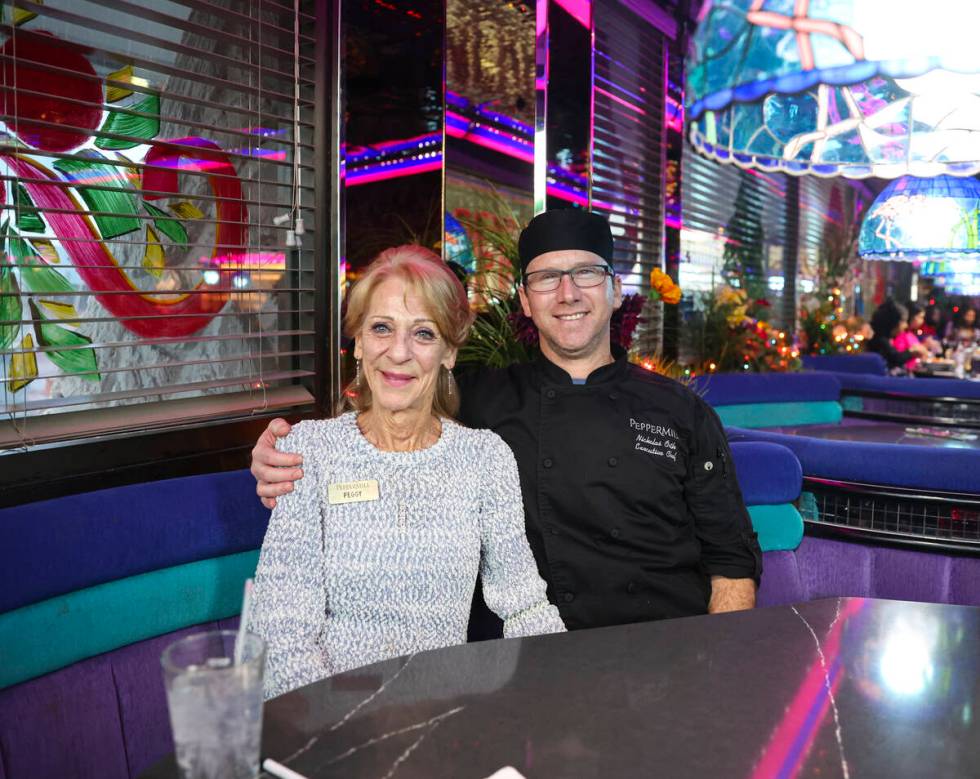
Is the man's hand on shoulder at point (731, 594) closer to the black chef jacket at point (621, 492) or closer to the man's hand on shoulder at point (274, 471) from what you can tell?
the black chef jacket at point (621, 492)

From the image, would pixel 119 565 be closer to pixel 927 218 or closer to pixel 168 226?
pixel 168 226

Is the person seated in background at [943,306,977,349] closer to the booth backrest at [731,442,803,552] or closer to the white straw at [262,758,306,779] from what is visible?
the booth backrest at [731,442,803,552]

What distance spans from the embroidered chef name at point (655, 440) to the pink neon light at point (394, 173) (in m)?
1.27

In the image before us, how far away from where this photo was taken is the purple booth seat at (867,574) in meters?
2.94

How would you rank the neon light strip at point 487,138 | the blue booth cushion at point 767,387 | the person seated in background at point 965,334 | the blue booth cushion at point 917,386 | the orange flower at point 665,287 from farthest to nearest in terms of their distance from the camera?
the person seated in background at point 965,334 < the blue booth cushion at point 917,386 < the blue booth cushion at point 767,387 < the orange flower at point 665,287 < the neon light strip at point 487,138

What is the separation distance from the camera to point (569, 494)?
2.11 meters

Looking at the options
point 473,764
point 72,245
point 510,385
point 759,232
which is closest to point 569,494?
point 510,385

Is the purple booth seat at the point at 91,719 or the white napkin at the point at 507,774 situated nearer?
the white napkin at the point at 507,774

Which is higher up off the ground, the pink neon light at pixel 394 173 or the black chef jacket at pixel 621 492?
the pink neon light at pixel 394 173

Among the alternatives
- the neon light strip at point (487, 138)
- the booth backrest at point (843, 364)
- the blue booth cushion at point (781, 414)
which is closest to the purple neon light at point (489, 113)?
the neon light strip at point (487, 138)

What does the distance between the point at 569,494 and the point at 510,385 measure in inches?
13.6

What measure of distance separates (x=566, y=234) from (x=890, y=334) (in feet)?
29.4

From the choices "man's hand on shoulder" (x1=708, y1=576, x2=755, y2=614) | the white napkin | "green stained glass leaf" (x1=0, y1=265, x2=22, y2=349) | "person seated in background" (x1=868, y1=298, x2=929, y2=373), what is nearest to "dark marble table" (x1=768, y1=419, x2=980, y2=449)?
"man's hand on shoulder" (x1=708, y1=576, x2=755, y2=614)

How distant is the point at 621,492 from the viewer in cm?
213
